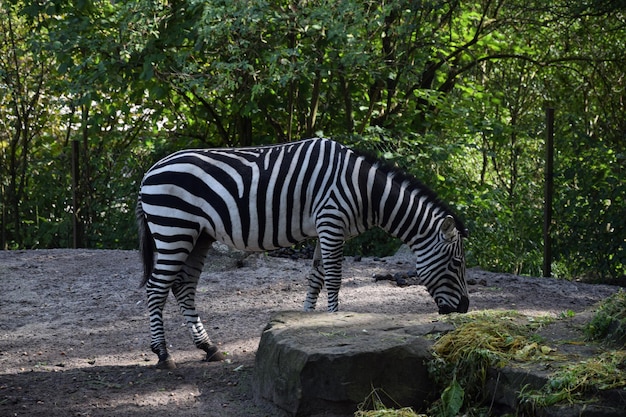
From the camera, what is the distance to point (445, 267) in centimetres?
662

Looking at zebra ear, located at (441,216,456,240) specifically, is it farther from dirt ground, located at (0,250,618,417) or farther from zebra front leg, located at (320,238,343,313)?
dirt ground, located at (0,250,618,417)

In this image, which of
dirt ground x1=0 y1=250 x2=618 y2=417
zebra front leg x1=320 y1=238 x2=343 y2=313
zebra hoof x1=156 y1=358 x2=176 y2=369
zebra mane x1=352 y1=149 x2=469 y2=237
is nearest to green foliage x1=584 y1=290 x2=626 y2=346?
dirt ground x1=0 y1=250 x2=618 y2=417

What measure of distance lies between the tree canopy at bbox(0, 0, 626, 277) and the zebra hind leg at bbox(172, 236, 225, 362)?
3.60 metres

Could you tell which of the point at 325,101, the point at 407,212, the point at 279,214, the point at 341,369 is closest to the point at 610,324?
the point at 341,369

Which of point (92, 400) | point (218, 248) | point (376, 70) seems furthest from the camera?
point (376, 70)

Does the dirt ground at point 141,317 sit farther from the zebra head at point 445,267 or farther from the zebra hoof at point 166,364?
the zebra head at point 445,267

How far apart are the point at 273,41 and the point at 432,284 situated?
16.9 feet

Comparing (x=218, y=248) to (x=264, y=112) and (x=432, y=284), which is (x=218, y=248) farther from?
(x=432, y=284)

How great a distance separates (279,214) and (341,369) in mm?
1957

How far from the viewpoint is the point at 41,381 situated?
19.6 ft

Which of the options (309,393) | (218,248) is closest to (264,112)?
(218,248)

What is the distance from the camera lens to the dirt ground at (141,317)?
18.3ft

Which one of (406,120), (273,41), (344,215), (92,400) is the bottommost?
(92,400)

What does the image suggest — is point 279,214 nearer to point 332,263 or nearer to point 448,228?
point 332,263
